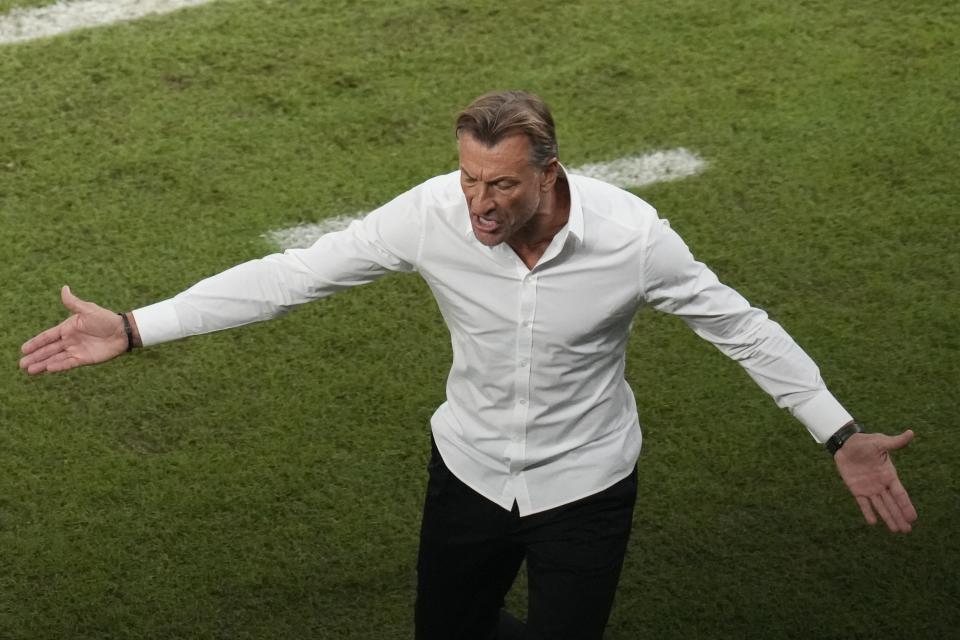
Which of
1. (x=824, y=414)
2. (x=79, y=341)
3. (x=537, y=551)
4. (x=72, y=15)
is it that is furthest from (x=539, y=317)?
(x=72, y=15)

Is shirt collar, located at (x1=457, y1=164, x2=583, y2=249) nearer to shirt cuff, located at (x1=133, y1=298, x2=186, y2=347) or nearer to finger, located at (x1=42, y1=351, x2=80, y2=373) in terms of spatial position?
shirt cuff, located at (x1=133, y1=298, x2=186, y2=347)

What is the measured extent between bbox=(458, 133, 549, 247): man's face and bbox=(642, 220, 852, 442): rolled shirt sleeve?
0.28m

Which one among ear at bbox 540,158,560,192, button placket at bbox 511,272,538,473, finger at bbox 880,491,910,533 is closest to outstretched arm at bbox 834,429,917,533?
Result: finger at bbox 880,491,910,533

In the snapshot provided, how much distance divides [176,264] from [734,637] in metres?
2.27

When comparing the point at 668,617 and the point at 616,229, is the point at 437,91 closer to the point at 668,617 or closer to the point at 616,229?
the point at 668,617

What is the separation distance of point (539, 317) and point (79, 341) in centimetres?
100

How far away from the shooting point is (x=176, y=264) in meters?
5.12

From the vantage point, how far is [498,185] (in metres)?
2.91

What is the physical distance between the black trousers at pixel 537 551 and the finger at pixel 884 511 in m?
0.50

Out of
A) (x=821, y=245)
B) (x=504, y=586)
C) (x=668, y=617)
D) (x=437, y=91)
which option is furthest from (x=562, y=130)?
(x=504, y=586)

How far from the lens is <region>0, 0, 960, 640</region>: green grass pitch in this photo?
4.13 m

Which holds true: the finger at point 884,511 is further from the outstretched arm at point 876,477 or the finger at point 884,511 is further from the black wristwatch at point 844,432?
the black wristwatch at point 844,432

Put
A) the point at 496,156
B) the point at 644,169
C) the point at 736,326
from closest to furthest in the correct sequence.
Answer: the point at 496,156
the point at 736,326
the point at 644,169

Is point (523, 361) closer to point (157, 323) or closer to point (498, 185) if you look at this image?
point (498, 185)
